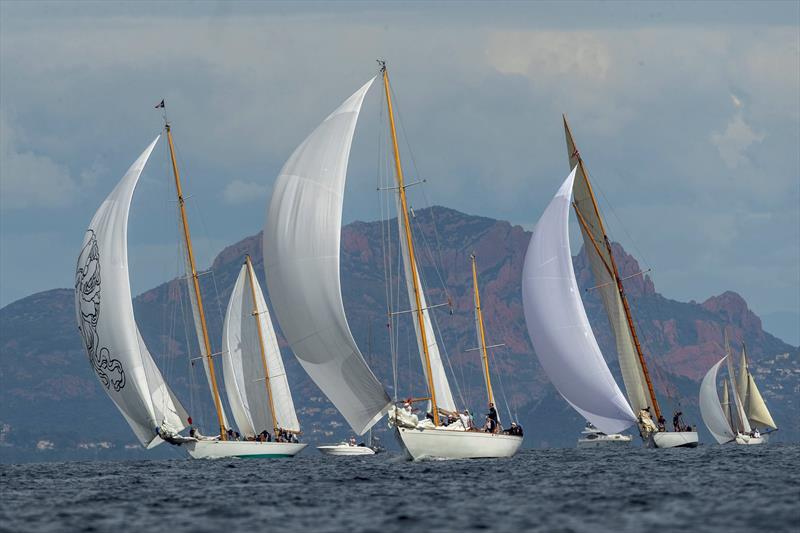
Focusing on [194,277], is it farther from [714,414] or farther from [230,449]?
[714,414]

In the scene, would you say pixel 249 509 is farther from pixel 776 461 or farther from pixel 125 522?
pixel 776 461

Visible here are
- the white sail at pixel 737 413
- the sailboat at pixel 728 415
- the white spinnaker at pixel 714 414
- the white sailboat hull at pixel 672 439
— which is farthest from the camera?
the white sail at pixel 737 413

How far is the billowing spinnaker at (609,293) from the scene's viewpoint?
86938 mm

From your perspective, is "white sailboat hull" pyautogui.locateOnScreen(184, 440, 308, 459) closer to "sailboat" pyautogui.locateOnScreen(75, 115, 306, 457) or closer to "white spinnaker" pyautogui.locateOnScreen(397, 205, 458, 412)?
"sailboat" pyautogui.locateOnScreen(75, 115, 306, 457)

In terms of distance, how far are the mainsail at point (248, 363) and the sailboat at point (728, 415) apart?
4581cm

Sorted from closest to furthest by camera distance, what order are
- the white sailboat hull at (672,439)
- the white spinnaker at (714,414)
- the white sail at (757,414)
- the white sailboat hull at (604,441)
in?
the white sailboat hull at (672,439), the white spinnaker at (714,414), the white sail at (757,414), the white sailboat hull at (604,441)

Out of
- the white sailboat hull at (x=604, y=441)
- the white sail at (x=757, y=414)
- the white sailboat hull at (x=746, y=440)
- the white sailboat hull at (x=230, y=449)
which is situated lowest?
the white sailboat hull at (x=230, y=449)

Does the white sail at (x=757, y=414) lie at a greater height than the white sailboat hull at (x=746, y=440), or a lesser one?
greater

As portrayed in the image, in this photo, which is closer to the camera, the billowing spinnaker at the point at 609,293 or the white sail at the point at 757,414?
the billowing spinnaker at the point at 609,293

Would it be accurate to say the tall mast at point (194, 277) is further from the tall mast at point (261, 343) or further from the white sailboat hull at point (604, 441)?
the white sailboat hull at point (604, 441)

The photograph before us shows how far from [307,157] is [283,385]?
43.1 m

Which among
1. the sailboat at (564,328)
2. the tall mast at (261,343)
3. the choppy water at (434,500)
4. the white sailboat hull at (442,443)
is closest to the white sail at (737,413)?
the tall mast at (261,343)

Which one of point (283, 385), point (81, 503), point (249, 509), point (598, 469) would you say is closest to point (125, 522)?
point (249, 509)

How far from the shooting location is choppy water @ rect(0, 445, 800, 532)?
3934 centimetres
